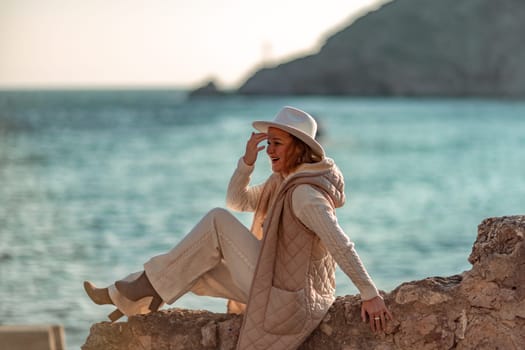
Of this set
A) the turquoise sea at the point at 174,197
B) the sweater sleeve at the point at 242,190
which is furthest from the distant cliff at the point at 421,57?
the sweater sleeve at the point at 242,190

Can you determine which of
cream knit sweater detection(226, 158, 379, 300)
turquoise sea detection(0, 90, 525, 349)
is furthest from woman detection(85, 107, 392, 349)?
turquoise sea detection(0, 90, 525, 349)

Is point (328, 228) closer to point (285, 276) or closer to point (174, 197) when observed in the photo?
point (285, 276)

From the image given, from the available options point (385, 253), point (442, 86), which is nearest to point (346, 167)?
point (385, 253)

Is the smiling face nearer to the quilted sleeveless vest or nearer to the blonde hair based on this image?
the blonde hair

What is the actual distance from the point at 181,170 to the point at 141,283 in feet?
81.7

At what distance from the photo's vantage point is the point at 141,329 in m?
Result: 4.45

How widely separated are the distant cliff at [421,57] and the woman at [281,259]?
109813 mm

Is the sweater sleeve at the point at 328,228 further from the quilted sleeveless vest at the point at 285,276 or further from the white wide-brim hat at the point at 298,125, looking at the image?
the white wide-brim hat at the point at 298,125

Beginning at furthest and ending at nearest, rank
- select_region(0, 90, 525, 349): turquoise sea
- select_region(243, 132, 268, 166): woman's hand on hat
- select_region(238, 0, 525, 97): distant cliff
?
select_region(238, 0, 525, 97): distant cliff < select_region(0, 90, 525, 349): turquoise sea < select_region(243, 132, 268, 166): woman's hand on hat

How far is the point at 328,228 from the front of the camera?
395 cm

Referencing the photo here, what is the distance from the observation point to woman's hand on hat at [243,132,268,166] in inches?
170

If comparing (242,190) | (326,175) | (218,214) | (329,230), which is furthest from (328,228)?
(242,190)

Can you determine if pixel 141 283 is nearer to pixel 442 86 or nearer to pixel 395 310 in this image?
pixel 395 310

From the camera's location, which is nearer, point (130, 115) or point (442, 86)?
point (130, 115)
